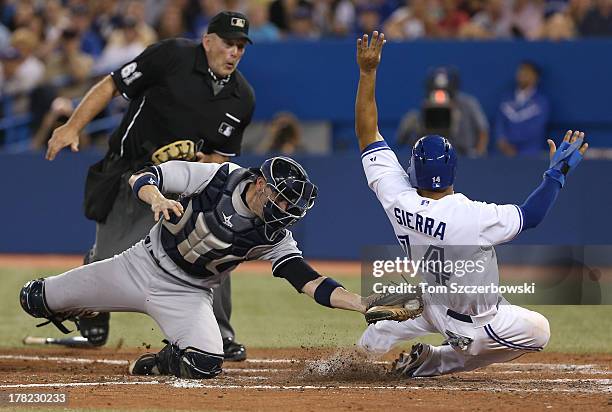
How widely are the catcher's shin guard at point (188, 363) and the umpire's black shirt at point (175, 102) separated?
1.79 metres

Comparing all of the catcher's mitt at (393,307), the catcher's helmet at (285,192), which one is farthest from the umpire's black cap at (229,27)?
the catcher's mitt at (393,307)

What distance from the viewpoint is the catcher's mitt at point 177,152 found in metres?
8.34

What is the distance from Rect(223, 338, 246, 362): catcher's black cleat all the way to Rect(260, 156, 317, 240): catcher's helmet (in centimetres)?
183

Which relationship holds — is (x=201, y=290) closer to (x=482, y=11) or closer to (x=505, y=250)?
(x=505, y=250)

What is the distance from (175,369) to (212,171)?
4.10 ft

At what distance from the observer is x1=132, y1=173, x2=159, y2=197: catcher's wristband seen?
6.95 meters

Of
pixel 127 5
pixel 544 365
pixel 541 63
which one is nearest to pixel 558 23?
pixel 541 63

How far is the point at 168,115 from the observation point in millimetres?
8664

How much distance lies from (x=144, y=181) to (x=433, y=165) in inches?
→ 66.2

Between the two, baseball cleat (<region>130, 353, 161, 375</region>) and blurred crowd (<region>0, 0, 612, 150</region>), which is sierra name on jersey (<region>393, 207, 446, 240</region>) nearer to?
baseball cleat (<region>130, 353, 161, 375</region>)

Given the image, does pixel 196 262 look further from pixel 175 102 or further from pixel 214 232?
pixel 175 102

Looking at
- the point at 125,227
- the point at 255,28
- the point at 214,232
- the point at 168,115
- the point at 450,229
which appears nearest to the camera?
the point at 450,229

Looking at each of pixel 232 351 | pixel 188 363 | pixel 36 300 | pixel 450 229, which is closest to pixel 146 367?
pixel 188 363

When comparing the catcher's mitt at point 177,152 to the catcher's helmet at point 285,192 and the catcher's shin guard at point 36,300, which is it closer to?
the catcher's shin guard at point 36,300
